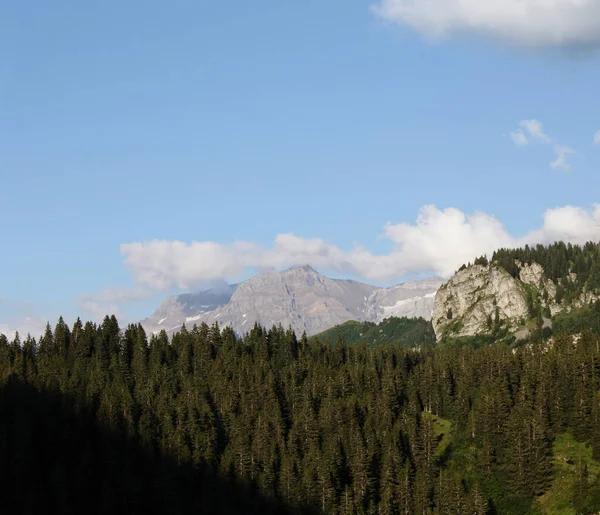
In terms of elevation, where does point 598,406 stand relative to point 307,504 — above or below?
above

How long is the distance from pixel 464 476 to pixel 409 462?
1294 cm

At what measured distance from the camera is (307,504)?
623 ft

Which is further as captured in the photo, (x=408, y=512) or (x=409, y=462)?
(x=409, y=462)

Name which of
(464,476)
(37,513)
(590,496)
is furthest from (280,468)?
(590,496)

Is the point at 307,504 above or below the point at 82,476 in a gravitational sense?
below

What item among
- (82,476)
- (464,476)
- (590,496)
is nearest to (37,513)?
(82,476)

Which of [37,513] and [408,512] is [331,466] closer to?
[408,512]

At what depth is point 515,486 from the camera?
186875 mm

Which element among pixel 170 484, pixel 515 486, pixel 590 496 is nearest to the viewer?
pixel 590 496

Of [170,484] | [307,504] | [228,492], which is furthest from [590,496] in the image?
[170,484]

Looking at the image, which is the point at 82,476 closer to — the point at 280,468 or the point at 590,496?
the point at 280,468

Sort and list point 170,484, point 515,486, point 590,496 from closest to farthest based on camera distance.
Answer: point 590,496 < point 515,486 < point 170,484

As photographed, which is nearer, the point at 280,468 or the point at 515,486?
the point at 515,486

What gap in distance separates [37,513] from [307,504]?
194 ft
